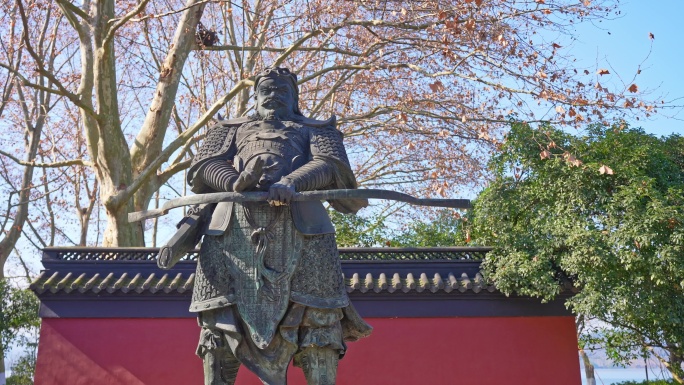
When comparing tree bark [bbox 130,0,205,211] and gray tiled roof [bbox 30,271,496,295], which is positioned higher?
tree bark [bbox 130,0,205,211]

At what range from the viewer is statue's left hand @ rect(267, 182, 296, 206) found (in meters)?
3.68

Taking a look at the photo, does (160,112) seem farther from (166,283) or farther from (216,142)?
(216,142)

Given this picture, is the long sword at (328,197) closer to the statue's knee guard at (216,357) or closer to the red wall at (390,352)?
the statue's knee guard at (216,357)

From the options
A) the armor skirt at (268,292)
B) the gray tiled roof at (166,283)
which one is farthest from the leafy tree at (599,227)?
the armor skirt at (268,292)

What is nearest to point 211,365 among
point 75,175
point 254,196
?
point 254,196

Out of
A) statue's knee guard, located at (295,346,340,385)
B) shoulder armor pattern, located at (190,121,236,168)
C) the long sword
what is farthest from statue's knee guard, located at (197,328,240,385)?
shoulder armor pattern, located at (190,121,236,168)

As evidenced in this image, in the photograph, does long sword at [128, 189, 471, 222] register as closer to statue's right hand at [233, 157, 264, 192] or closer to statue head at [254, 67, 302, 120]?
statue's right hand at [233, 157, 264, 192]

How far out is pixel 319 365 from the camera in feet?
12.5

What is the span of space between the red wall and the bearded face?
19.4 feet

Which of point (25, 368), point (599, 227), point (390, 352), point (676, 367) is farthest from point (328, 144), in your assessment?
point (25, 368)

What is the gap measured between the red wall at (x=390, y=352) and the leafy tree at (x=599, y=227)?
0.75 m

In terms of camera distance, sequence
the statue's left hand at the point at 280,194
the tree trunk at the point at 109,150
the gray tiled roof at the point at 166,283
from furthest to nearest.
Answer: the tree trunk at the point at 109,150
the gray tiled roof at the point at 166,283
the statue's left hand at the point at 280,194

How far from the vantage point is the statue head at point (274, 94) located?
14.2ft

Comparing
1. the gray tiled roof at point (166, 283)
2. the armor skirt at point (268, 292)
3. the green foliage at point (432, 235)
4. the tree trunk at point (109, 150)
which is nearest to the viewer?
the armor skirt at point (268, 292)
